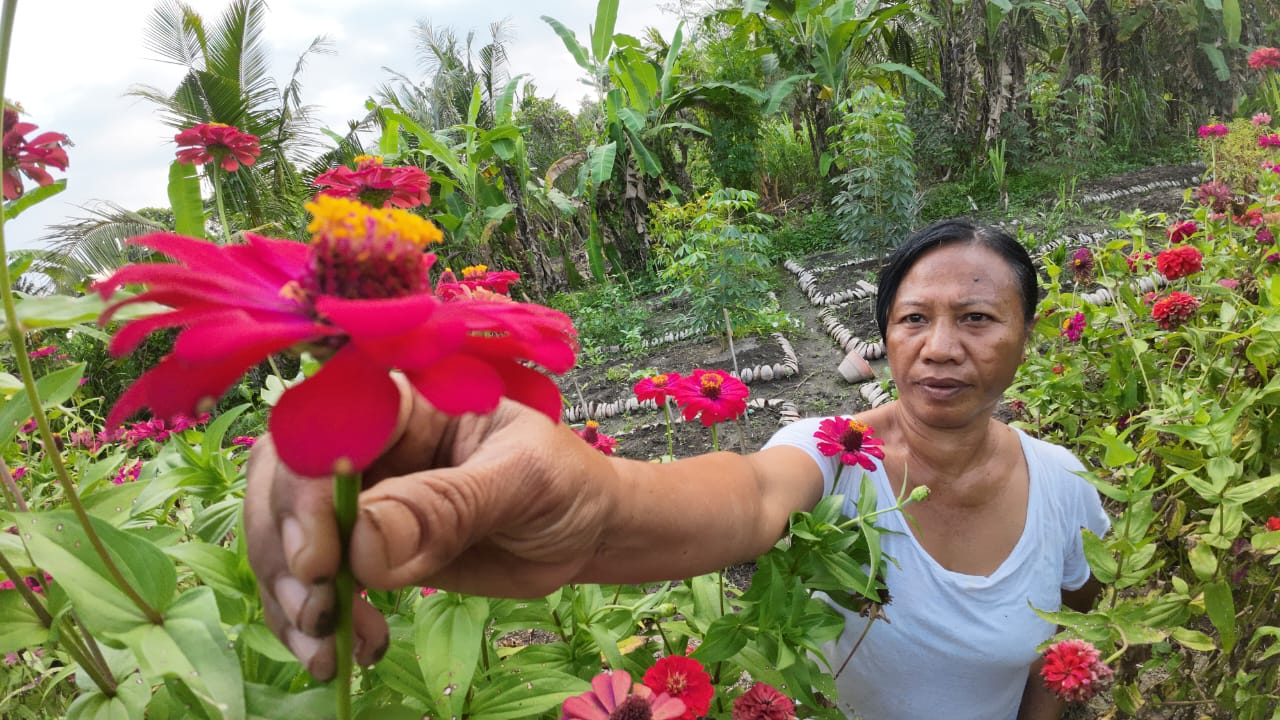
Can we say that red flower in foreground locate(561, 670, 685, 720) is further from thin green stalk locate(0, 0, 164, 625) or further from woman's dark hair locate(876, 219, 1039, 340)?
woman's dark hair locate(876, 219, 1039, 340)

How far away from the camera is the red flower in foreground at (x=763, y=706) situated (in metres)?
0.75

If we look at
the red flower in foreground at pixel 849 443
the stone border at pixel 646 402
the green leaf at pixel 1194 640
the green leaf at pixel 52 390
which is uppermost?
the green leaf at pixel 52 390

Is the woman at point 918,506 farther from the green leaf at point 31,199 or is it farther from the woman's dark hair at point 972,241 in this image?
the green leaf at point 31,199

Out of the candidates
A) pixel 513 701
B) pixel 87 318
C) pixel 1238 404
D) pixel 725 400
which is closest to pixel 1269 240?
pixel 1238 404

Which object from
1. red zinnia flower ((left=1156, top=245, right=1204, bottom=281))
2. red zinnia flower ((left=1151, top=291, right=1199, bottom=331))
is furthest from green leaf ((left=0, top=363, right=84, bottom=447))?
red zinnia flower ((left=1156, top=245, right=1204, bottom=281))

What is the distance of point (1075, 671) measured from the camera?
2.89 feet

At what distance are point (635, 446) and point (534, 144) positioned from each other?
10.9m

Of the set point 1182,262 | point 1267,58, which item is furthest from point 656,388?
point 1267,58

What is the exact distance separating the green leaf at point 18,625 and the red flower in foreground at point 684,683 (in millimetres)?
533

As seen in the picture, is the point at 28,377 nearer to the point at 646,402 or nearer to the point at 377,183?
the point at 377,183

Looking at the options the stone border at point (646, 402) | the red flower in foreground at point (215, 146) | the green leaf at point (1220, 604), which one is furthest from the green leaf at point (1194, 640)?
the stone border at point (646, 402)

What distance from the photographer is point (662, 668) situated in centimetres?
72

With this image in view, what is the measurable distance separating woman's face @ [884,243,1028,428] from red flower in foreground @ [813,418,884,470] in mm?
239

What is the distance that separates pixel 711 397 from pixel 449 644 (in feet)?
1.94
